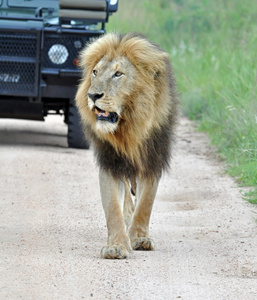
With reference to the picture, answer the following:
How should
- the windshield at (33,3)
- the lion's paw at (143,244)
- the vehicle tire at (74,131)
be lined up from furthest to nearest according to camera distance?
the windshield at (33,3) → the vehicle tire at (74,131) → the lion's paw at (143,244)

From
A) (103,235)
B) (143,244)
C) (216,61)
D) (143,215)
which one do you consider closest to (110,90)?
(143,215)

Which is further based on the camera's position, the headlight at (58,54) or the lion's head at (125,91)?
the headlight at (58,54)

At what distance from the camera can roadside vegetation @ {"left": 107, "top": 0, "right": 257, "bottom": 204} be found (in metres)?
7.30

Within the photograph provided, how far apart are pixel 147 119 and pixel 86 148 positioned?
420cm

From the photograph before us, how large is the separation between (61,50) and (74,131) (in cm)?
93

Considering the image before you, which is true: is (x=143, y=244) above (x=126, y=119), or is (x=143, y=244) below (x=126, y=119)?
below

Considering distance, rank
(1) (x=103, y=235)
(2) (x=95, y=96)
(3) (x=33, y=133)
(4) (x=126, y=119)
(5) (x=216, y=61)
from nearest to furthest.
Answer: (2) (x=95, y=96) → (4) (x=126, y=119) → (1) (x=103, y=235) → (3) (x=33, y=133) → (5) (x=216, y=61)

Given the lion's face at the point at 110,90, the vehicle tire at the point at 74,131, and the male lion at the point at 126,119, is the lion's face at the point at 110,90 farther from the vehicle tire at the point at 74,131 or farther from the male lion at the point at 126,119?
the vehicle tire at the point at 74,131

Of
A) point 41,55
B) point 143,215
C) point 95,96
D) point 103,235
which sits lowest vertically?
point 103,235

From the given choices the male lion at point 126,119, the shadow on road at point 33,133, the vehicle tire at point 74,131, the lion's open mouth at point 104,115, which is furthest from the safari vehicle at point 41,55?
the lion's open mouth at point 104,115

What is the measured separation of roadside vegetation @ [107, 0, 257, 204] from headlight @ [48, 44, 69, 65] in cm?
69

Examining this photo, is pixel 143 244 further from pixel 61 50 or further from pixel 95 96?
pixel 61 50

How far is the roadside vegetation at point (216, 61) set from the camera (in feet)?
24.0

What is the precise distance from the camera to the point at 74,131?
838cm
